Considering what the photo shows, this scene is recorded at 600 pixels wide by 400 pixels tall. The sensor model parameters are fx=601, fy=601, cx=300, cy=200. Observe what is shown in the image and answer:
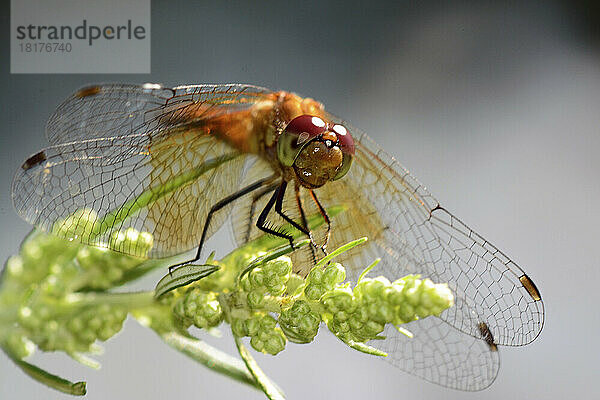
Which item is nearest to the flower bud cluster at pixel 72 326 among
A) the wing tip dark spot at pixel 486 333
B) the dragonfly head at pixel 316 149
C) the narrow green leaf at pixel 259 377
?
the narrow green leaf at pixel 259 377

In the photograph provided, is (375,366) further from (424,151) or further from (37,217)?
(37,217)

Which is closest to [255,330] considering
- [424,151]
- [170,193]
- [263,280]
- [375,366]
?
[263,280]

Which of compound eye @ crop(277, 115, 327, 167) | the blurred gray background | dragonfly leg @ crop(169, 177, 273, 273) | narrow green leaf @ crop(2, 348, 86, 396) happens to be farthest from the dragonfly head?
the blurred gray background

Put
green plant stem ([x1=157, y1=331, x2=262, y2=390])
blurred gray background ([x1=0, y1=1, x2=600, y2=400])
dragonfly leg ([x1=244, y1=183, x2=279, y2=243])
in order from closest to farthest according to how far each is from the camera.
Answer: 1. green plant stem ([x1=157, y1=331, x2=262, y2=390])
2. dragonfly leg ([x1=244, y1=183, x2=279, y2=243])
3. blurred gray background ([x1=0, y1=1, x2=600, y2=400])

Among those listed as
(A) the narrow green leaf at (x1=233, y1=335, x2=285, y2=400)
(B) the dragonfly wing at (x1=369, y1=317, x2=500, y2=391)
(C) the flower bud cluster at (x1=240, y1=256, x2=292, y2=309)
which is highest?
(C) the flower bud cluster at (x1=240, y1=256, x2=292, y2=309)

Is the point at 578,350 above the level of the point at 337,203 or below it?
below

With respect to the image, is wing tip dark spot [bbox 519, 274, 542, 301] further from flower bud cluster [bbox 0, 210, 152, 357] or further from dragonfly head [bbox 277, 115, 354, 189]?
flower bud cluster [bbox 0, 210, 152, 357]

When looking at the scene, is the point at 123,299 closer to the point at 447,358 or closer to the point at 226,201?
the point at 226,201

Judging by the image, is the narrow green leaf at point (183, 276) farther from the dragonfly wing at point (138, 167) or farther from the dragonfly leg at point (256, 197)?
the dragonfly leg at point (256, 197)
